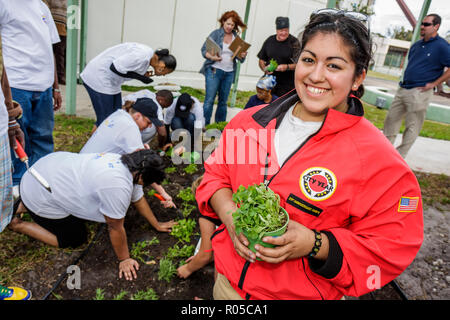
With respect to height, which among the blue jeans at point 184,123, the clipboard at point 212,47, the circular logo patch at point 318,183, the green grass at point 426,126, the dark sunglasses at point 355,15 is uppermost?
the dark sunglasses at point 355,15

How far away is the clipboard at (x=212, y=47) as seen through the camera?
5.43 meters

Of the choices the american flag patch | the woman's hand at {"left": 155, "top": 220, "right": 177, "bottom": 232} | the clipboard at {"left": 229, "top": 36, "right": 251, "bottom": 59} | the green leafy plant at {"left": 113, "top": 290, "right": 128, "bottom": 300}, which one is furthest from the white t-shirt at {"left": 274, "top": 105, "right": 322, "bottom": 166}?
the clipboard at {"left": 229, "top": 36, "right": 251, "bottom": 59}

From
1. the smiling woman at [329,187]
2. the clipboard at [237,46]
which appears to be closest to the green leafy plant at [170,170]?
the clipboard at [237,46]

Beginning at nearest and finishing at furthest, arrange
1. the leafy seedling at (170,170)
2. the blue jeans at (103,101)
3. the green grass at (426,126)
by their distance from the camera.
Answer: the blue jeans at (103,101)
the leafy seedling at (170,170)
the green grass at (426,126)

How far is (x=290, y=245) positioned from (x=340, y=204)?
0.24 meters

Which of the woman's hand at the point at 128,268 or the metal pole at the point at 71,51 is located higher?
the metal pole at the point at 71,51

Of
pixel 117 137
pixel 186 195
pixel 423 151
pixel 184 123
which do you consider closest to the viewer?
pixel 117 137

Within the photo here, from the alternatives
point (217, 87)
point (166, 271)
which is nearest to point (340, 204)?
point (166, 271)

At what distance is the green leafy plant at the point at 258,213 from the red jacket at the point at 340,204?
0.12m

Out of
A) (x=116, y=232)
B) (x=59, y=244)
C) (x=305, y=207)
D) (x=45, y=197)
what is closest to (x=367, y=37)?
(x=305, y=207)

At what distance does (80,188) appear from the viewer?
247cm

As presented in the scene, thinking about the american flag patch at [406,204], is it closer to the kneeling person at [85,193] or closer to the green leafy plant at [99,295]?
the kneeling person at [85,193]

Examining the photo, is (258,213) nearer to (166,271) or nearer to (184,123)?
(166,271)

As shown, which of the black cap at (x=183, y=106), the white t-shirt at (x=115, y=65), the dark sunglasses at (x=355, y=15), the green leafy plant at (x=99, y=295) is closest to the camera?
the dark sunglasses at (x=355, y=15)
